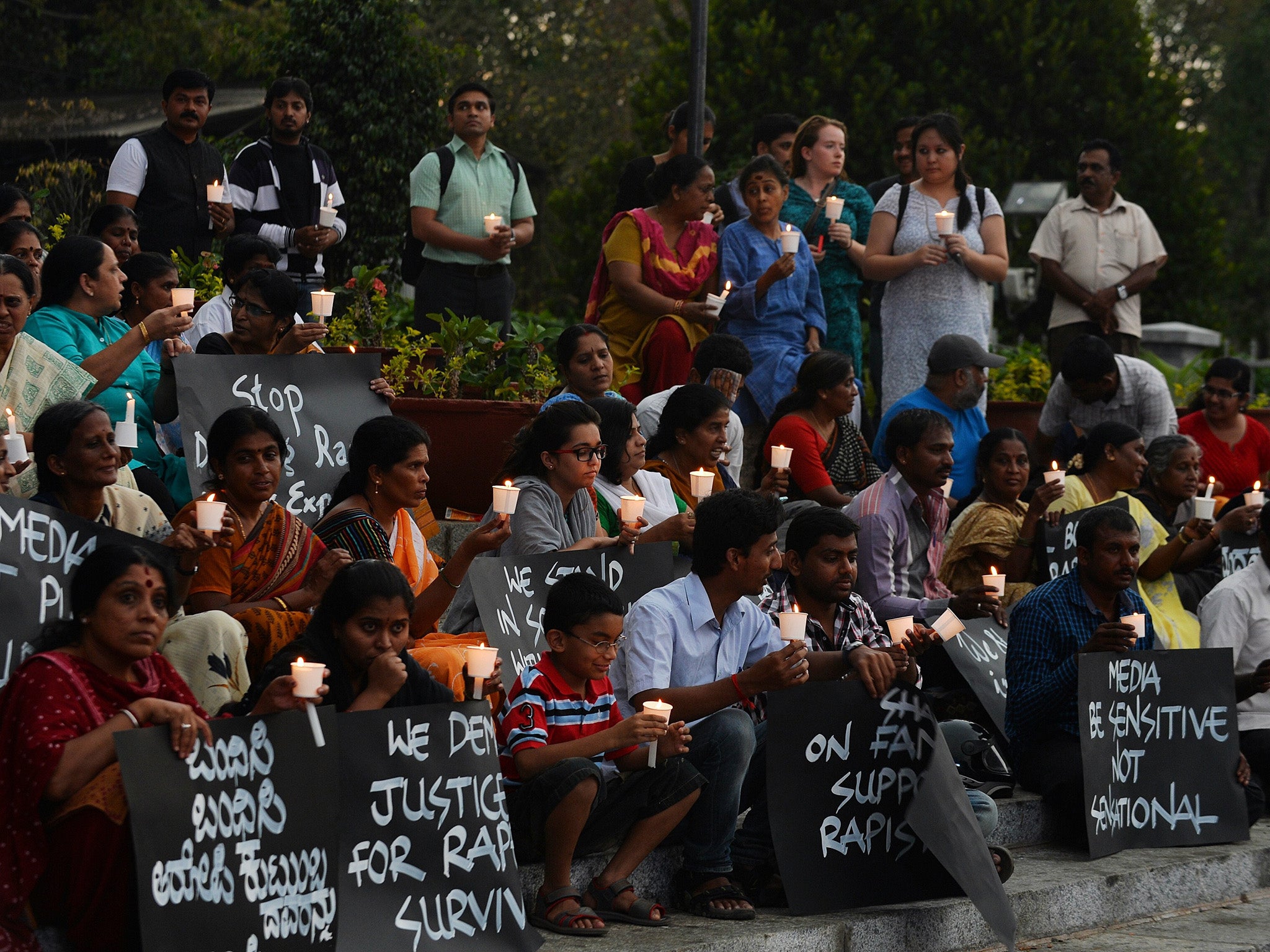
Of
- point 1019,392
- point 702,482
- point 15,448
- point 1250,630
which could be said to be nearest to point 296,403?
point 702,482

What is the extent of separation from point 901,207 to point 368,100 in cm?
585

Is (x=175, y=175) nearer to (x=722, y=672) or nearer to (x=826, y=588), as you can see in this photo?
(x=826, y=588)

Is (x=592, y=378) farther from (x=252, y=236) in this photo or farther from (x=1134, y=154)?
(x=1134, y=154)

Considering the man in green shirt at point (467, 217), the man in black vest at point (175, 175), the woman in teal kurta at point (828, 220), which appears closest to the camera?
the man in black vest at point (175, 175)

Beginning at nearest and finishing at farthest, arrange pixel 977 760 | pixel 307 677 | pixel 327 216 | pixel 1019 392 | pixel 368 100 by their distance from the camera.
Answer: pixel 307 677
pixel 977 760
pixel 327 216
pixel 1019 392
pixel 368 100

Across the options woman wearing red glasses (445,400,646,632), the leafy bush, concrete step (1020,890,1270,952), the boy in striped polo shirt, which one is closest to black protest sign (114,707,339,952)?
the boy in striped polo shirt

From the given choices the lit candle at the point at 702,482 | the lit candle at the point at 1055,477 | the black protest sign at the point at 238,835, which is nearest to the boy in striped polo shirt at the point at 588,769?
the black protest sign at the point at 238,835

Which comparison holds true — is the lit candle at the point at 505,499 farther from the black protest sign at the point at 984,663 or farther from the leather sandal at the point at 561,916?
the black protest sign at the point at 984,663

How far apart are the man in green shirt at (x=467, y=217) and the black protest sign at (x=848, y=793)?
4588 millimetres

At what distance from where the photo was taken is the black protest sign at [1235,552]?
8570mm

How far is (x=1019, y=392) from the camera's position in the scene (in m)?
12.5

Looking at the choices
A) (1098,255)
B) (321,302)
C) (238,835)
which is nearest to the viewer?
(238,835)

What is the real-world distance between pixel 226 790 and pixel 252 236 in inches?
157

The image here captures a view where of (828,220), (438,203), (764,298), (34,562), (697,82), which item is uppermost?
(697,82)
